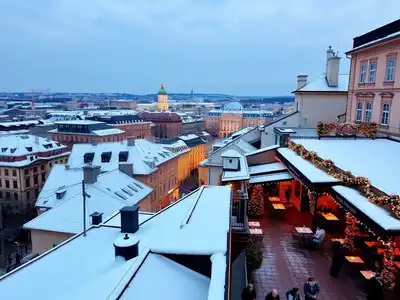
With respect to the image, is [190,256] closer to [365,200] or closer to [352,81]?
[365,200]

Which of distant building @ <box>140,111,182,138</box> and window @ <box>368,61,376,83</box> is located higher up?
window @ <box>368,61,376,83</box>

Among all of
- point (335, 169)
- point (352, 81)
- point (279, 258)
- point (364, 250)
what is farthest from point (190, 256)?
point (352, 81)

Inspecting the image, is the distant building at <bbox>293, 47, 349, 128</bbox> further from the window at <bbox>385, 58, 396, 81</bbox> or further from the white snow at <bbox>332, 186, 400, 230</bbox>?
the white snow at <bbox>332, 186, 400, 230</bbox>

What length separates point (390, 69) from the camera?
23.7 meters

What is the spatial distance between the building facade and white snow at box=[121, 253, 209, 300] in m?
46.3

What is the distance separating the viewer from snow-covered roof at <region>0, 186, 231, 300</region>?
26.0 feet

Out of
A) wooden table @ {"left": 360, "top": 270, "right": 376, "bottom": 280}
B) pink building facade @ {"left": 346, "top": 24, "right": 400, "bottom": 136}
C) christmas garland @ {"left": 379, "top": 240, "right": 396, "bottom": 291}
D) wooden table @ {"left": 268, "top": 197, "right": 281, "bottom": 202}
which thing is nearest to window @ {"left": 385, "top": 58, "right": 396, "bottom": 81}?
pink building facade @ {"left": 346, "top": 24, "right": 400, "bottom": 136}

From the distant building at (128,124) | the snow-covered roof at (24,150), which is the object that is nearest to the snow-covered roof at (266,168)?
the snow-covered roof at (24,150)

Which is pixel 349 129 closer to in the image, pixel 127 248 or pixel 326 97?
pixel 326 97

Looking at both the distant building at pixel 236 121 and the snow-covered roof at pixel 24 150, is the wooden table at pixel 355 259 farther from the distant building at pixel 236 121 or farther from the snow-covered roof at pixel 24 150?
the distant building at pixel 236 121

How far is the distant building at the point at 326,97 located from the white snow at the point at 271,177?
16619 millimetres

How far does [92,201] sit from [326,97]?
23835mm

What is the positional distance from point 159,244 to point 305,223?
972 centimetres

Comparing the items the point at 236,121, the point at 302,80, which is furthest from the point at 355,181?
the point at 236,121
